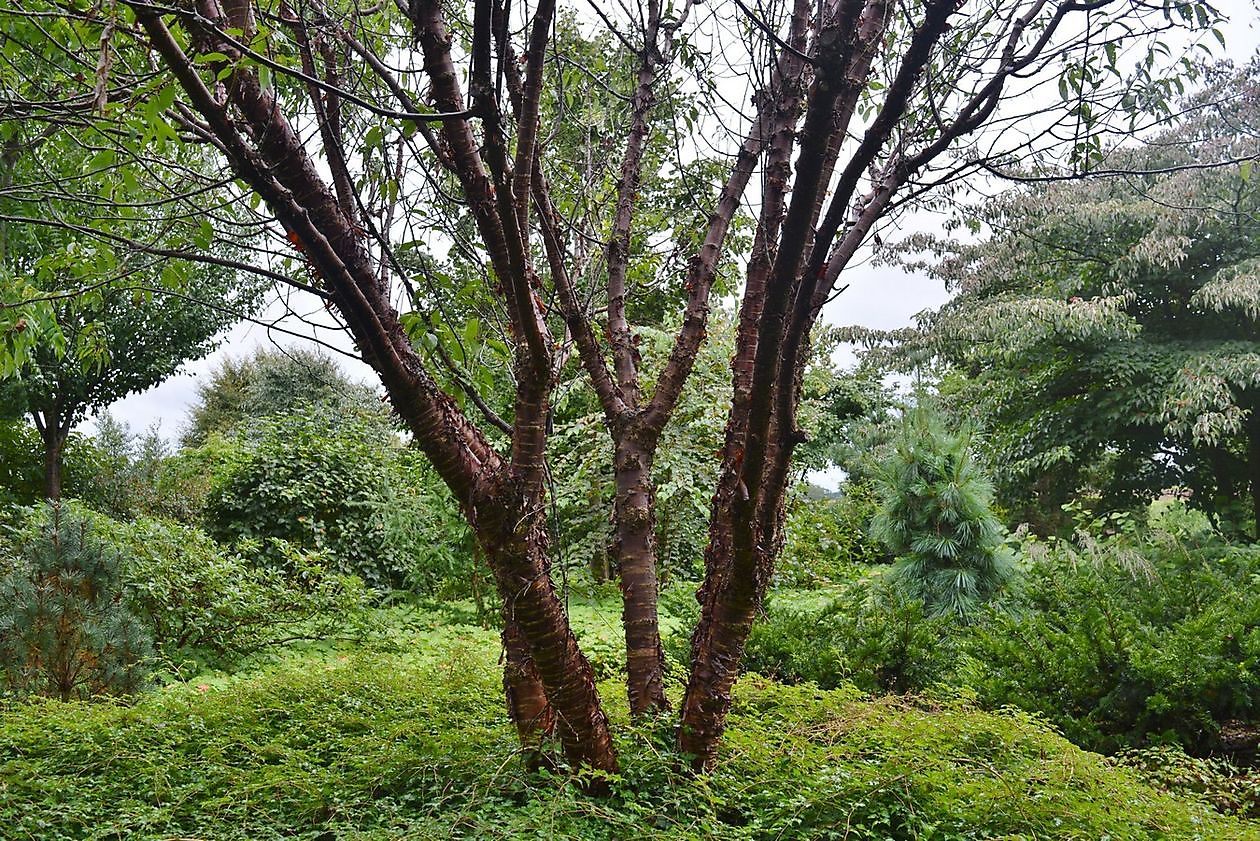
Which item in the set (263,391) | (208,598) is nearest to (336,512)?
(208,598)

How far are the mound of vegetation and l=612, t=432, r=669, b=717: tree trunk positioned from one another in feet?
0.92

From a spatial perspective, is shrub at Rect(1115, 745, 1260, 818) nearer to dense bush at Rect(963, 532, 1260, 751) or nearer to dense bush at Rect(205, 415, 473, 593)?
dense bush at Rect(963, 532, 1260, 751)

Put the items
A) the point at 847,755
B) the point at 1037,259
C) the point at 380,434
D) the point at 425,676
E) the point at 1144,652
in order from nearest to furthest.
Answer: the point at 847,755 < the point at 1144,652 < the point at 425,676 < the point at 1037,259 < the point at 380,434

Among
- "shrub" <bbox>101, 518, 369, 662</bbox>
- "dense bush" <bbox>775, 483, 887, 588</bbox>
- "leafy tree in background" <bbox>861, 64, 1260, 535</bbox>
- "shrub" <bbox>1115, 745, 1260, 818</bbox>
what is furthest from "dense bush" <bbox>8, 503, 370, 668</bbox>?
"leafy tree in background" <bbox>861, 64, 1260, 535</bbox>

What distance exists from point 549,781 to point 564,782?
17 cm

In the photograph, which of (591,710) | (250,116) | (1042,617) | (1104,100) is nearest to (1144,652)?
(1042,617)

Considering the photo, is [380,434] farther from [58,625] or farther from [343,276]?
[343,276]

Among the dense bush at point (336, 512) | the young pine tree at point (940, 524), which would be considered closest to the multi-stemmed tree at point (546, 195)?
the young pine tree at point (940, 524)

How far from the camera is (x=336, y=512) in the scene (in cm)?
838

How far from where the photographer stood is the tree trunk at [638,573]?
2939 millimetres

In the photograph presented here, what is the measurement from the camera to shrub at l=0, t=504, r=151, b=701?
420 cm

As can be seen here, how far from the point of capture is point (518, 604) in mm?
2229

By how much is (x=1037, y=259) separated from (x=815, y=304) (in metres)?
8.30

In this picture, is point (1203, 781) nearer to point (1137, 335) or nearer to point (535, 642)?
point (535, 642)
